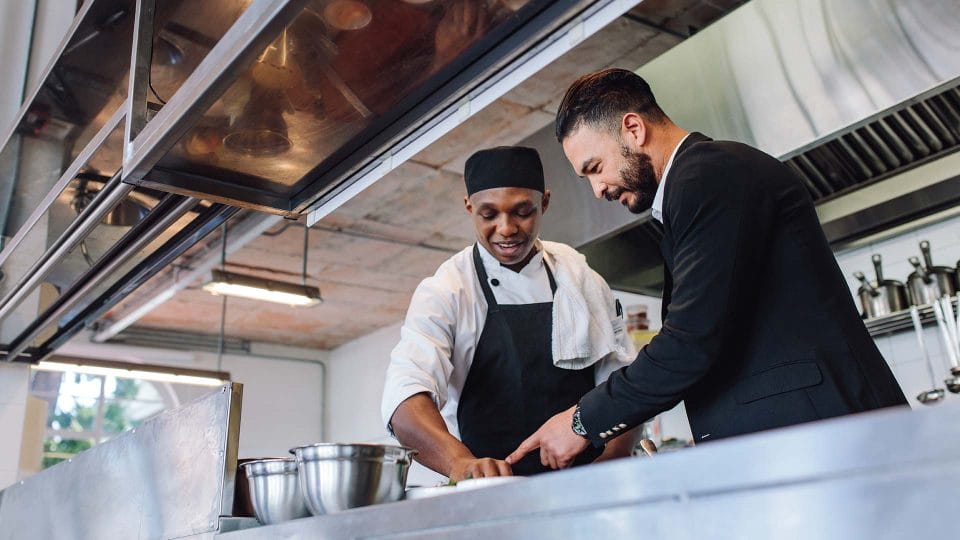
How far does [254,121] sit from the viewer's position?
64.4 inches

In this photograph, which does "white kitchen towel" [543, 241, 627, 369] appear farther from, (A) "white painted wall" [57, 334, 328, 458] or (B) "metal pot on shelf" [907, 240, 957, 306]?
(A) "white painted wall" [57, 334, 328, 458]

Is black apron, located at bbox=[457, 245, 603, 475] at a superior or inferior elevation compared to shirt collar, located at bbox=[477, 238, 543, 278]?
inferior

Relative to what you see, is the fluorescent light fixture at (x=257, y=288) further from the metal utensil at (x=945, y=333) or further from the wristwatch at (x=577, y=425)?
the wristwatch at (x=577, y=425)

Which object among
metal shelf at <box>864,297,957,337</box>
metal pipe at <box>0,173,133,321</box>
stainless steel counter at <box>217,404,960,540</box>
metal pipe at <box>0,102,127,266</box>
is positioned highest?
metal pipe at <box>0,102,127,266</box>

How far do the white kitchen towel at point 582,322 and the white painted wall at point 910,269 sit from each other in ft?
6.71

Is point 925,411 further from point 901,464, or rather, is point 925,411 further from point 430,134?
point 430,134

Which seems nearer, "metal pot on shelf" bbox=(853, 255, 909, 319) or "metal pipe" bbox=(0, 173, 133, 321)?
"metal pipe" bbox=(0, 173, 133, 321)

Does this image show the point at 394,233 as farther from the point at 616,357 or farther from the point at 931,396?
the point at 616,357

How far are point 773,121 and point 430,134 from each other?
55.7 inches

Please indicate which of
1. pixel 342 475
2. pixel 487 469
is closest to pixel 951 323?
pixel 487 469

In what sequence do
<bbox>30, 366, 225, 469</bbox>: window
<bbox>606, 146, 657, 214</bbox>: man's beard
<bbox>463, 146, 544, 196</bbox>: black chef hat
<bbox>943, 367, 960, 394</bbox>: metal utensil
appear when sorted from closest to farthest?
<bbox>606, 146, 657, 214</bbox>: man's beard → <bbox>463, 146, 544, 196</bbox>: black chef hat → <bbox>943, 367, 960, 394</bbox>: metal utensil → <bbox>30, 366, 225, 469</bbox>: window

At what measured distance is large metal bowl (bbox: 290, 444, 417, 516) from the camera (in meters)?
1.19

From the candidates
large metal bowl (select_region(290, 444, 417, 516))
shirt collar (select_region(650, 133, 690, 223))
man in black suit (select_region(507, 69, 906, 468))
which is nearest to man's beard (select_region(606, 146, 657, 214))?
shirt collar (select_region(650, 133, 690, 223))

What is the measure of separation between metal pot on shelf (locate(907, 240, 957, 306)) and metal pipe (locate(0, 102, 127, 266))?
2893mm
